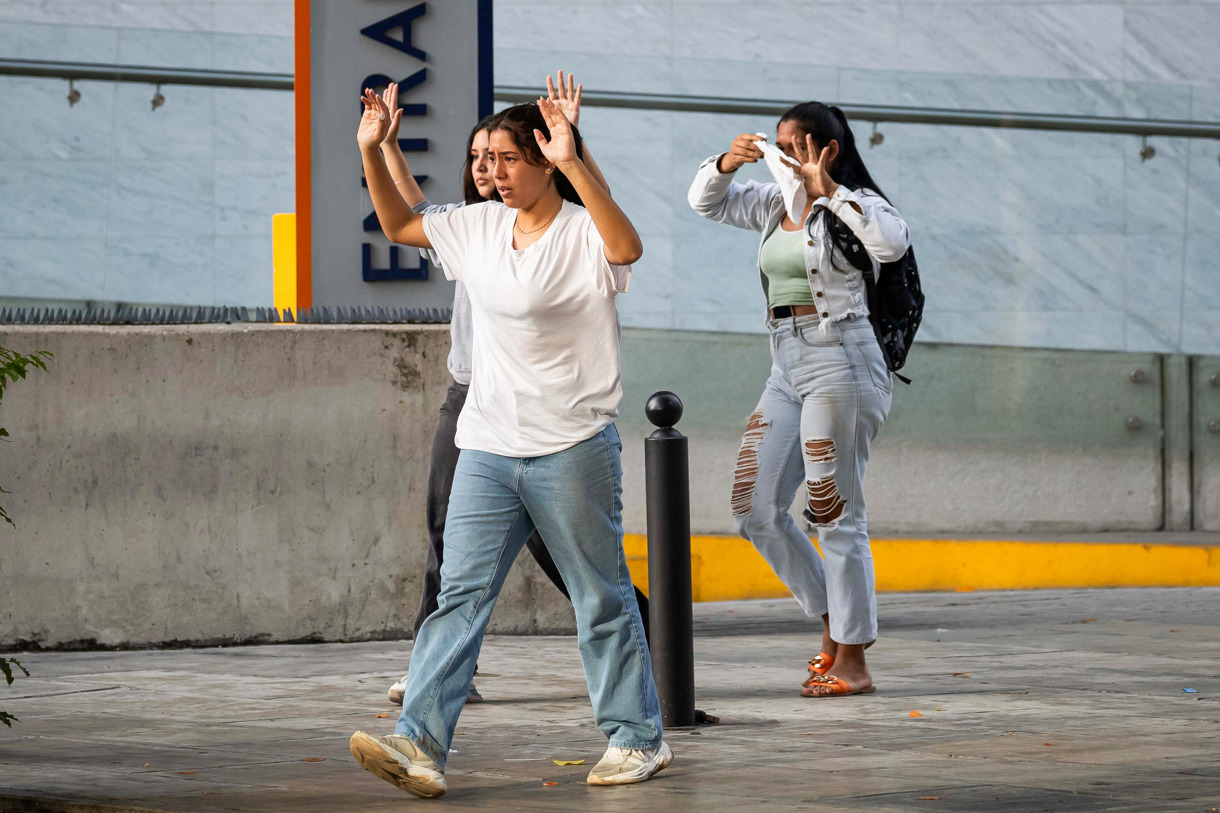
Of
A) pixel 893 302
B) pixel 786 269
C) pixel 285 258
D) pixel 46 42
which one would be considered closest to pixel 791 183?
pixel 786 269

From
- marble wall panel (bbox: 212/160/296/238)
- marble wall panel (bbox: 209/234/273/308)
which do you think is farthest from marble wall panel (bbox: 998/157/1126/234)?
marble wall panel (bbox: 209/234/273/308)

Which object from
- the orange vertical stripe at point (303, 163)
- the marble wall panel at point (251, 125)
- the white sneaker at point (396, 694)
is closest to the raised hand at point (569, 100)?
the white sneaker at point (396, 694)

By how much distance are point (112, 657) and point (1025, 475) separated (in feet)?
20.5

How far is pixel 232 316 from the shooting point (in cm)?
737

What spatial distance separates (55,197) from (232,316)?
13.8 ft

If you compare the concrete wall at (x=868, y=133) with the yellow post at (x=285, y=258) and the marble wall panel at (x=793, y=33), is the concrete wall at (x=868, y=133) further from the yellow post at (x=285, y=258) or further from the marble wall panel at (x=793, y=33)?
the yellow post at (x=285, y=258)

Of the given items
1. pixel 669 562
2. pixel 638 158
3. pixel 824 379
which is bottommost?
pixel 669 562

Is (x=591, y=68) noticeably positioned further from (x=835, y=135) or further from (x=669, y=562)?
(x=669, y=562)

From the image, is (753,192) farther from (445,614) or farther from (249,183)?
(249,183)

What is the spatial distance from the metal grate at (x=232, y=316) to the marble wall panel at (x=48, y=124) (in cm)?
384

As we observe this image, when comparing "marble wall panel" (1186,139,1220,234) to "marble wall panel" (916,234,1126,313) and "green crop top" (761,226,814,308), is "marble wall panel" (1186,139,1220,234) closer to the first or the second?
"marble wall panel" (916,234,1126,313)

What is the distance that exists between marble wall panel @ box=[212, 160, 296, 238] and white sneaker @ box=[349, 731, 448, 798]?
24.7 feet

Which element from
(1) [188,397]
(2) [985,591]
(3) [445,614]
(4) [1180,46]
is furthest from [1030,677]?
(4) [1180,46]

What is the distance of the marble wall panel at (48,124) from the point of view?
36.3 ft
